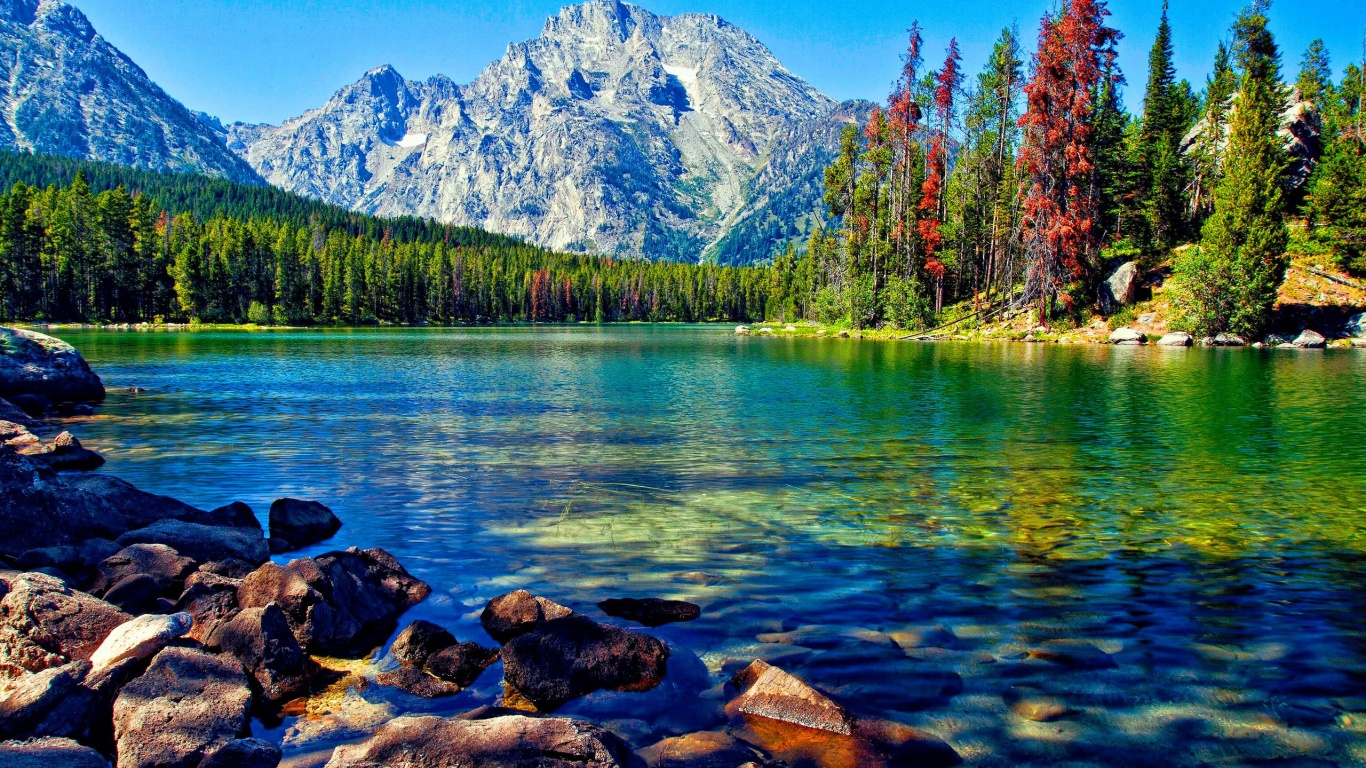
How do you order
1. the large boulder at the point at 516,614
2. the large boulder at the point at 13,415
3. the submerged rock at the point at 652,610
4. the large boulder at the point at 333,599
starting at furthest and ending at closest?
the large boulder at the point at 13,415 < the submerged rock at the point at 652,610 < the large boulder at the point at 516,614 < the large boulder at the point at 333,599

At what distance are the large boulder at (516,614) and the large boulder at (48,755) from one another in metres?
3.61

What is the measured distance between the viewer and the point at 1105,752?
593cm

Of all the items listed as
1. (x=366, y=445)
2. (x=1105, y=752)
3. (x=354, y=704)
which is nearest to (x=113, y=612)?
(x=354, y=704)

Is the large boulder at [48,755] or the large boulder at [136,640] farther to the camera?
the large boulder at [136,640]

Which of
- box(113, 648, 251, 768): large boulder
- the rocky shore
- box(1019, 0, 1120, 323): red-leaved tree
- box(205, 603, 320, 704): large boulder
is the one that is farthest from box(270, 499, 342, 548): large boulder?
box(1019, 0, 1120, 323): red-leaved tree

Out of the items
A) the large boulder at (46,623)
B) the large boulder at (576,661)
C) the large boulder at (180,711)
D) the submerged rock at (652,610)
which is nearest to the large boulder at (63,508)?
the large boulder at (46,623)

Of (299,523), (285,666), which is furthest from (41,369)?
(285,666)

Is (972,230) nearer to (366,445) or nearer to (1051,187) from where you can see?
(1051,187)

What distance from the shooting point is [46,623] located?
6.96m

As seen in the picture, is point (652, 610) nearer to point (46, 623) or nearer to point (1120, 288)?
point (46, 623)

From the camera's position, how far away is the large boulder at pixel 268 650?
6.95 meters

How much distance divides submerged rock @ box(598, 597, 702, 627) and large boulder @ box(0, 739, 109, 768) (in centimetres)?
488

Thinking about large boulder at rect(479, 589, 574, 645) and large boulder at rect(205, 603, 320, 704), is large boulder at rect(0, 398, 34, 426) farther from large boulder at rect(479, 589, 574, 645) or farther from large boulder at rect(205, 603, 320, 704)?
large boulder at rect(479, 589, 574, 645)

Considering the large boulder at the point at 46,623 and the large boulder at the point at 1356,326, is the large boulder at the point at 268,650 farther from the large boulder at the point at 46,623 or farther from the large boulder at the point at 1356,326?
the large boulder at the point at 1356,326
